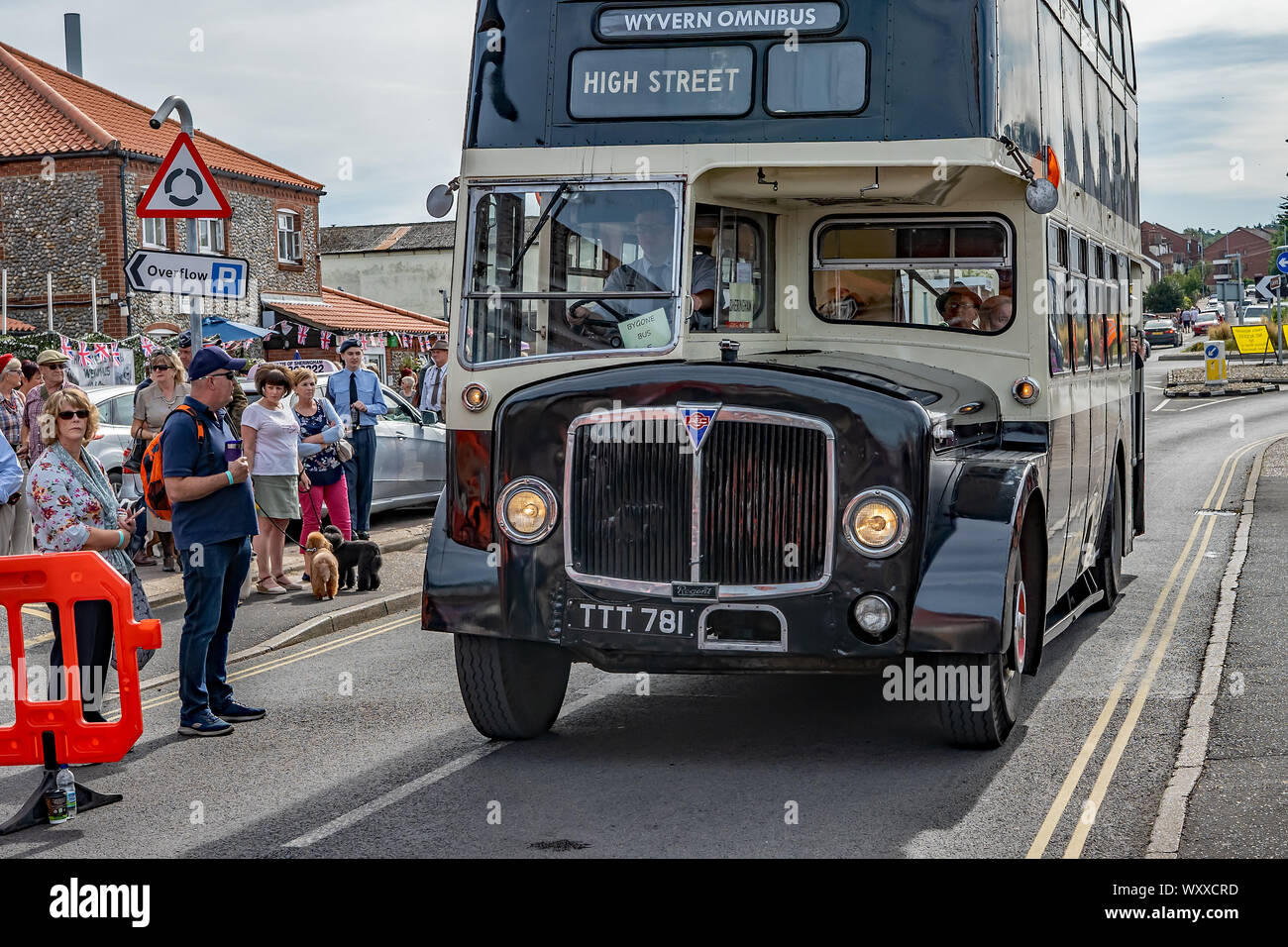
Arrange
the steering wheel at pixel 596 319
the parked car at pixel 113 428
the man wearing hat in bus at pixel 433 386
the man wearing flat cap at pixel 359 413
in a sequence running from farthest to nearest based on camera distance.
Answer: the man wearing hat in bus at pixel 433 386, the parked car at pixel 113 428, the man wearing flat cap at pixel 359 413, the steering wheel at pixel 596 319

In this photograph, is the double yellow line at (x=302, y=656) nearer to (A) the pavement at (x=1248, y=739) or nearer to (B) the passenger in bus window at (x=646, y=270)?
(B) the passenger in bus window at (x=646, y=270)

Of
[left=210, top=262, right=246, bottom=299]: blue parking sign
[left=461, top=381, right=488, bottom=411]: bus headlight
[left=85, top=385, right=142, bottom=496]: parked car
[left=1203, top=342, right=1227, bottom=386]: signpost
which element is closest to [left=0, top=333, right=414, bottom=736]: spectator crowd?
[left=461, top=381, right=488, bottom=411]: bus headlight

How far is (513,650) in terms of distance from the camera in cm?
727

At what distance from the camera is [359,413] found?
14.9 m

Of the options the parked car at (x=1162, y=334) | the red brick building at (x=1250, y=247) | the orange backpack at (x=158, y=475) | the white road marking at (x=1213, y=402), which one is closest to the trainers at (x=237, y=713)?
the orange backpack at (x=158, y=475)

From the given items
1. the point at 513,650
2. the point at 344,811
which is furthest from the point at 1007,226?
the point at 344,811

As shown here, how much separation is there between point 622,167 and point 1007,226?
7.14 ft

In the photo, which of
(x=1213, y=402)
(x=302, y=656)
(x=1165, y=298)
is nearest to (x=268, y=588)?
(x=302, y=656)

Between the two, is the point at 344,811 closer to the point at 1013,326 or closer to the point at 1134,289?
the point at 1013,326

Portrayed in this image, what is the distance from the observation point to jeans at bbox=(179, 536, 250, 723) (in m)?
7.86

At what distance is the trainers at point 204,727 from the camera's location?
26.0 ft

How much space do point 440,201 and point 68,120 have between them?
31546 mm

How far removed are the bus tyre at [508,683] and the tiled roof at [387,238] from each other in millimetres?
56978

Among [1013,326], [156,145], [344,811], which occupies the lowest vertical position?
[344,811]
